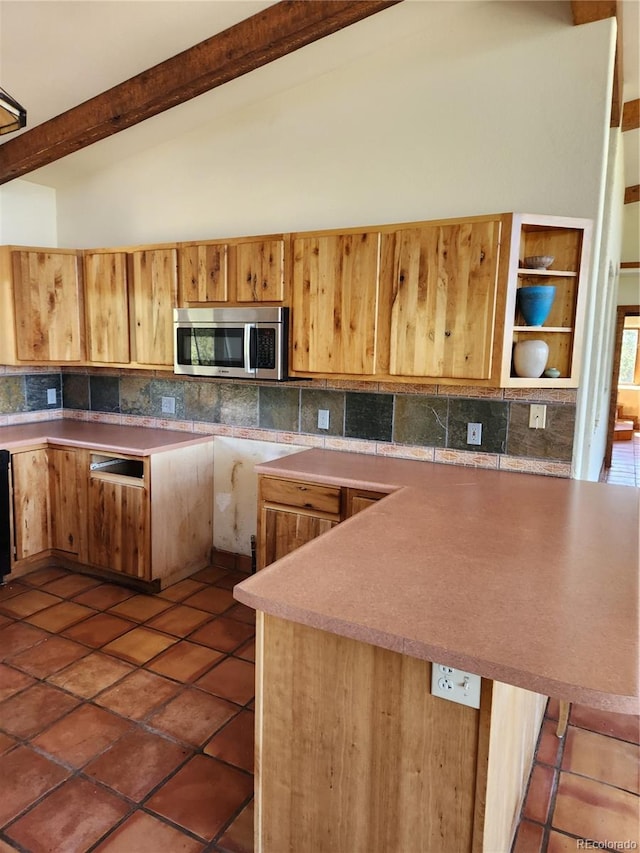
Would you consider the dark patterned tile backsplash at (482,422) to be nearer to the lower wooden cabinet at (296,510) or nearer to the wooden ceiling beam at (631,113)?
the lower wooden cabinet at (296,510)

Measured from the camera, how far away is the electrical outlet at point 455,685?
3.83ft

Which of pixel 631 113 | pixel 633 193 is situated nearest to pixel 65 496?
pixel 631 113

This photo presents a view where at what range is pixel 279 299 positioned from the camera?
300cm

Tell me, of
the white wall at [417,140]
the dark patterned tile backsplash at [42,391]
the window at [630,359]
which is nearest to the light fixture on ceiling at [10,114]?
the white wall at [417,140]

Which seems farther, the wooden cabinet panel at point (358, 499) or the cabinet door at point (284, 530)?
the cabinet door at point (284, 530)

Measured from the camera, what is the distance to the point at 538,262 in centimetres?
246

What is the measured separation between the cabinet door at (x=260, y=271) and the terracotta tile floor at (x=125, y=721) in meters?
1.76

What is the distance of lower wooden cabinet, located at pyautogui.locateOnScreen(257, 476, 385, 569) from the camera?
263cm

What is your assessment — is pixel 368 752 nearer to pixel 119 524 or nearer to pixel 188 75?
pixel 119 524

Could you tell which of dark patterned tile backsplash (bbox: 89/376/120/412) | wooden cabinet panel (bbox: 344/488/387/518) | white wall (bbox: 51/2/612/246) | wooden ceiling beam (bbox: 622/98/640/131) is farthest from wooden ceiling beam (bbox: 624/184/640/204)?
dark patterned tile backsplash (bbox: 89/376/120/412)

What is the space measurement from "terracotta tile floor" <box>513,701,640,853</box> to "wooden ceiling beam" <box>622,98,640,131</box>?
11.4ft

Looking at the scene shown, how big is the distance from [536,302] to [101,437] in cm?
263

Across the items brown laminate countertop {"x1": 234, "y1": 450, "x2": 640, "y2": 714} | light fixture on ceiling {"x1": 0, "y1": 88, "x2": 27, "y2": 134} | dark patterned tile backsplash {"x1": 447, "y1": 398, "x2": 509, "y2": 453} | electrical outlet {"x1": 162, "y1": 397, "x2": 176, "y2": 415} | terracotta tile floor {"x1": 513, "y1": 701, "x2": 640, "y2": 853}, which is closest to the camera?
brown laminate countertop {"x1": 234, "y1": 450, "x2": 640, "y2": 714}

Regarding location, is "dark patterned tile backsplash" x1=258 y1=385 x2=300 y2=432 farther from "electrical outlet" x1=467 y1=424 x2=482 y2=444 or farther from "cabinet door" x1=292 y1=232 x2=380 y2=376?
"electrical outlet" x1=467 y1=424 x2=482 y2=444
